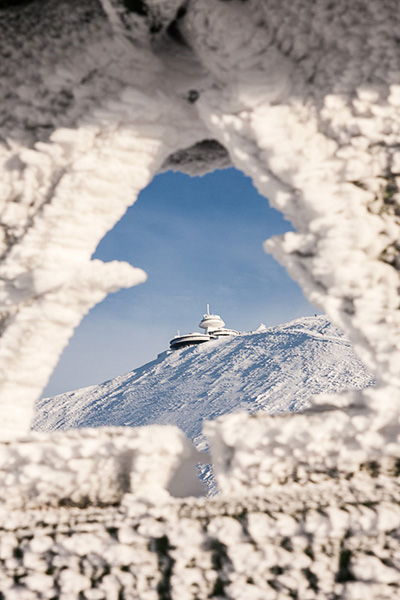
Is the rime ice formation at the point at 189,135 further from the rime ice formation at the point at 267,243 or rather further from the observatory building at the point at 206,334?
the observatory building at the point at 206,334

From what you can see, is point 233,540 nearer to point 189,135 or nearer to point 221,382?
point 189,135

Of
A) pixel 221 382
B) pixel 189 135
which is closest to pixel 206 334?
pixel 221 382

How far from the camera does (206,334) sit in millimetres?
13086

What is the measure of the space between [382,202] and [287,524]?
2.14 feet

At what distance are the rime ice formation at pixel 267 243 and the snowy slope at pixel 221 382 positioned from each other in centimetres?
830

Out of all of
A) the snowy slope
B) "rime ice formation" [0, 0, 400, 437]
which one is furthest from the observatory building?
"rime ice formation" [0, 0, 400, 437]

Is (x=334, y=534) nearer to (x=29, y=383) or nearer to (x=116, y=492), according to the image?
(x=116, y=492)

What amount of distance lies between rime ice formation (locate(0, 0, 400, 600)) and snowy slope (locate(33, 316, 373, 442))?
8.30 m

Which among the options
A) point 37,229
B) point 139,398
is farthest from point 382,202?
point 139,398

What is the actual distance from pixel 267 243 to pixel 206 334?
12.0m

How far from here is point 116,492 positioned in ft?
3.53

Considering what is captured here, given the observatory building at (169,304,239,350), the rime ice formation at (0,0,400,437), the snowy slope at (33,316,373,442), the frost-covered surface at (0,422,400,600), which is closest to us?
the frost-covered surface at (0,422,400,600)

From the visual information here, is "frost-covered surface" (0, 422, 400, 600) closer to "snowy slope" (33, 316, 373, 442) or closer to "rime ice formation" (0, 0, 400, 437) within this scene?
"rime ice formation" (0, 0, 400, 437)

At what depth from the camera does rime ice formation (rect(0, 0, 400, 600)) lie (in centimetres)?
85
